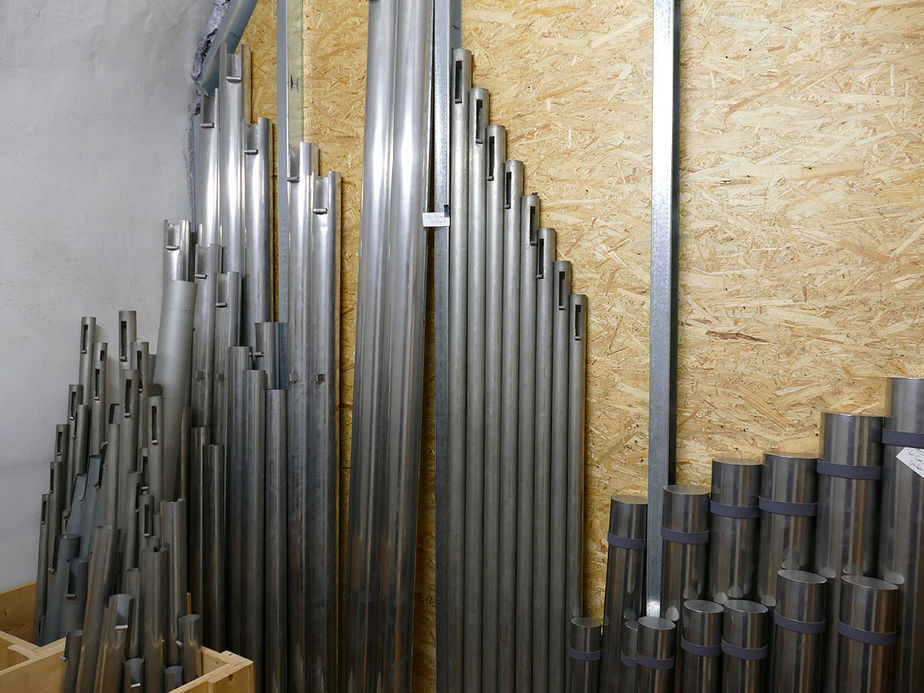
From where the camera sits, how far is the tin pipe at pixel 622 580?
1.62 metres

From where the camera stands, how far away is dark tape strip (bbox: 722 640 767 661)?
55.1 inches

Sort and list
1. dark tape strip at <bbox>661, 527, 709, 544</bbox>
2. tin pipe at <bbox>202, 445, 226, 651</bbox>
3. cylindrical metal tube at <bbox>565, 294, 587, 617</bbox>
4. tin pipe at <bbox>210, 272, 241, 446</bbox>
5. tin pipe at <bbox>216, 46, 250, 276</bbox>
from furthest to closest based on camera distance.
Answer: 1. tin pipe at <bbox>216, 46, 250, 276</bbox>
2. tin pipe at <bbox>210, 272, 241, 446</bbox>
3. tin pipe at <bbox>202, 445, 226, 651</bbox>
4. cylindrical metal tube at <bbox>565, 294, 587, 617</bbox>
5. dark tape strip at <bbox>661, 527, 709, 544</bbox>

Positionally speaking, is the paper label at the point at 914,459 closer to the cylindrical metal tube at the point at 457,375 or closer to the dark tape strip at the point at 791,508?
the dark tape strip at the point at 791,508

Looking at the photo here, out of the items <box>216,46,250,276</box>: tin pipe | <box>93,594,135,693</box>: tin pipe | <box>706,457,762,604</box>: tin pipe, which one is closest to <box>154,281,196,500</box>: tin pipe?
<box>216,46,250,276</box>: tin pipe

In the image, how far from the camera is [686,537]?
59.4 inches

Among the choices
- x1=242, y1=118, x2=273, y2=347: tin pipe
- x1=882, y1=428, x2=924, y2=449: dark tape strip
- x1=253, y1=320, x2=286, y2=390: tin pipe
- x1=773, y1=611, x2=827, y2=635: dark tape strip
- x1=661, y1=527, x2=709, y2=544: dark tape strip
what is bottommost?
x1=773, y1=611, x2=827, y2=635: dark tape strip

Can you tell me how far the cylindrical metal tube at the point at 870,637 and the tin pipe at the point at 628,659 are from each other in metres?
0.42

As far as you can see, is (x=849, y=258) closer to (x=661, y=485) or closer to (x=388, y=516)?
(x=661, y=485)

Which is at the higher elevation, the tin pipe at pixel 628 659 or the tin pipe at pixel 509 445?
the tin pipe at pixel 509 445

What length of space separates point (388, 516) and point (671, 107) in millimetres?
1265

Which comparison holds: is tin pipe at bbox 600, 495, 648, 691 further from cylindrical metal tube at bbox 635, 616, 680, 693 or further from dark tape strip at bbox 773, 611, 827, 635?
dark tape strip at bbox 773, 611, 827, 635

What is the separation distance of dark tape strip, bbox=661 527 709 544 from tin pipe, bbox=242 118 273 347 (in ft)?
4.44

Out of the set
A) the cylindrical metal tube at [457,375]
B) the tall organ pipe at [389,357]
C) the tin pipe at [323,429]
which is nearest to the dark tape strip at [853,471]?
the cylindrical metal tube at [457,375]

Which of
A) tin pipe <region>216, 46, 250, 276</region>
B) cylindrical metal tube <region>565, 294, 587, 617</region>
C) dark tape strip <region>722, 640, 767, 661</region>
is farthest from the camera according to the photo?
tin pipe <region>216, 46, 250, 276</region>
